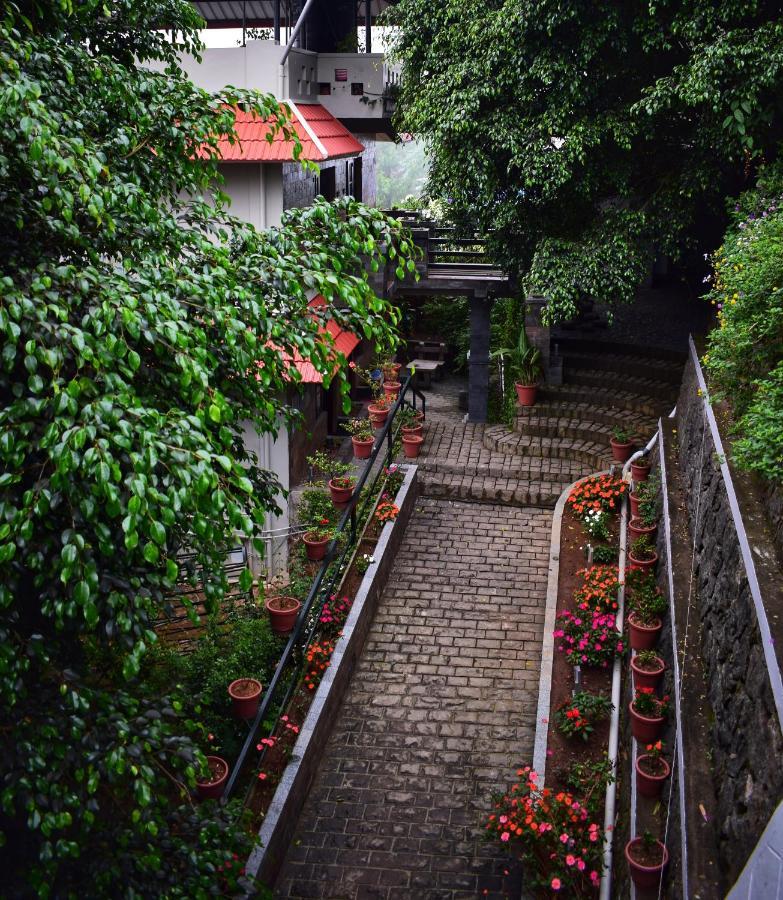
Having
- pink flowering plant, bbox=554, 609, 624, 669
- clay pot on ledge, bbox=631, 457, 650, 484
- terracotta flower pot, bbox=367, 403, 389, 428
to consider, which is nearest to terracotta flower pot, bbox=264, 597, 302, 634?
pink flowering plant, bbox=554, 609, 624, 669

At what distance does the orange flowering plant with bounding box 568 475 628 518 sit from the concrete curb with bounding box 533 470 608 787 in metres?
0.22

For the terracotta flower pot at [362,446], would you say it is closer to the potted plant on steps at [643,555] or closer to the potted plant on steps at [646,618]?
the potted plant on steps at [643,555]

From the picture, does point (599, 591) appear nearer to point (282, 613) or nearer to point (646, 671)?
point (646, 671)

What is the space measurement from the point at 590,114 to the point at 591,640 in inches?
322

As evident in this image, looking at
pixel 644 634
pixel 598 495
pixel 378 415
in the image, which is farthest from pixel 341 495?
pixel 644 634

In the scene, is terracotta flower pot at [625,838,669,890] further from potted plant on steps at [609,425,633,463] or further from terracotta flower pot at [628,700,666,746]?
potted plant on steps at [609,425,633,463]

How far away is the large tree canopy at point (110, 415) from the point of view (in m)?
4.93

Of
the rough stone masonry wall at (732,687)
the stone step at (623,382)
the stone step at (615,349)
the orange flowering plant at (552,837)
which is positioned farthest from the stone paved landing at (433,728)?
the stone step at (615,349)

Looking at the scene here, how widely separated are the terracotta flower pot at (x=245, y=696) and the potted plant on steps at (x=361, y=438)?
6.68m

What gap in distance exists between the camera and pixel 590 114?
558 inches

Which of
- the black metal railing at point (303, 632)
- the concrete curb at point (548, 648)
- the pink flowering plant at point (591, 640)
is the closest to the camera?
the black metal railing at point (303, 632)

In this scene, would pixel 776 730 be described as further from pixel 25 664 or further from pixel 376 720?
pixel 376 720

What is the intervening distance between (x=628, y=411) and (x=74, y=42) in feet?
38.6

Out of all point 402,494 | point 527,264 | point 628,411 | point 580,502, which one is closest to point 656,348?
point 628,411
